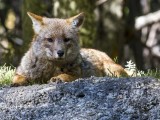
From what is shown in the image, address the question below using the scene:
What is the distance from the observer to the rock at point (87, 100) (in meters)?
8.11

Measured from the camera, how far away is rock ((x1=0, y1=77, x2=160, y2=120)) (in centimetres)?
811

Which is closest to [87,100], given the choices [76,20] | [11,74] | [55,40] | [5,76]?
[55,40]

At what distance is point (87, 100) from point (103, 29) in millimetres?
12677

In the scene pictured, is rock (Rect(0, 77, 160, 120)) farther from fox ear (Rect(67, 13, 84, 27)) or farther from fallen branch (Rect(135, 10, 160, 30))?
fallen branch (Rect(135, 10, 160, 30))

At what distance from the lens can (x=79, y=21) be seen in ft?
36.2

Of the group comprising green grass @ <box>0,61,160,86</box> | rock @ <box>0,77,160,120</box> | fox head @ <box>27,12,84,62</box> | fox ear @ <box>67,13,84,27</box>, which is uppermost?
fox ear @ <box>67,13,84,27</box>

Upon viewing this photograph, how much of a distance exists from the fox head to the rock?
130cm

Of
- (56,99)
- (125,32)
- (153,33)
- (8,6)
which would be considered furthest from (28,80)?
(8,6)

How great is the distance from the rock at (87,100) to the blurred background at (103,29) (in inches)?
213

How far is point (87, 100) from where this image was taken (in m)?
8.45

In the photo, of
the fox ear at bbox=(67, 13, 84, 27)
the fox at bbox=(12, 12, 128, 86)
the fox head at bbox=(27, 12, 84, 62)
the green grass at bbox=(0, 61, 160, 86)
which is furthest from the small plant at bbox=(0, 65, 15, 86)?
the fox ear at bbox=(67, 13, 84, 27)

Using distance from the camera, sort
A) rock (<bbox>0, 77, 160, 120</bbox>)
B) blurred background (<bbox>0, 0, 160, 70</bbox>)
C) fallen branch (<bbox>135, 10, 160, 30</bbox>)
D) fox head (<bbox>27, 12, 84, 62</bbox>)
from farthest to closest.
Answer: fallen branch (<bbox>135, 10, 160, 30</bbox>), blurred background (<bbox>0, 0, 160, 70</bbox>), fox head (<bbox>27, 12, 84, 62</bbox>), rock (<bbox>0, 77, 160, 120</bbox>)

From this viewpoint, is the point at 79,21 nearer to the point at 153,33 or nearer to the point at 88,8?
the point at 88,8

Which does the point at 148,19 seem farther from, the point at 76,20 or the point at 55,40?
the point at 55,40
